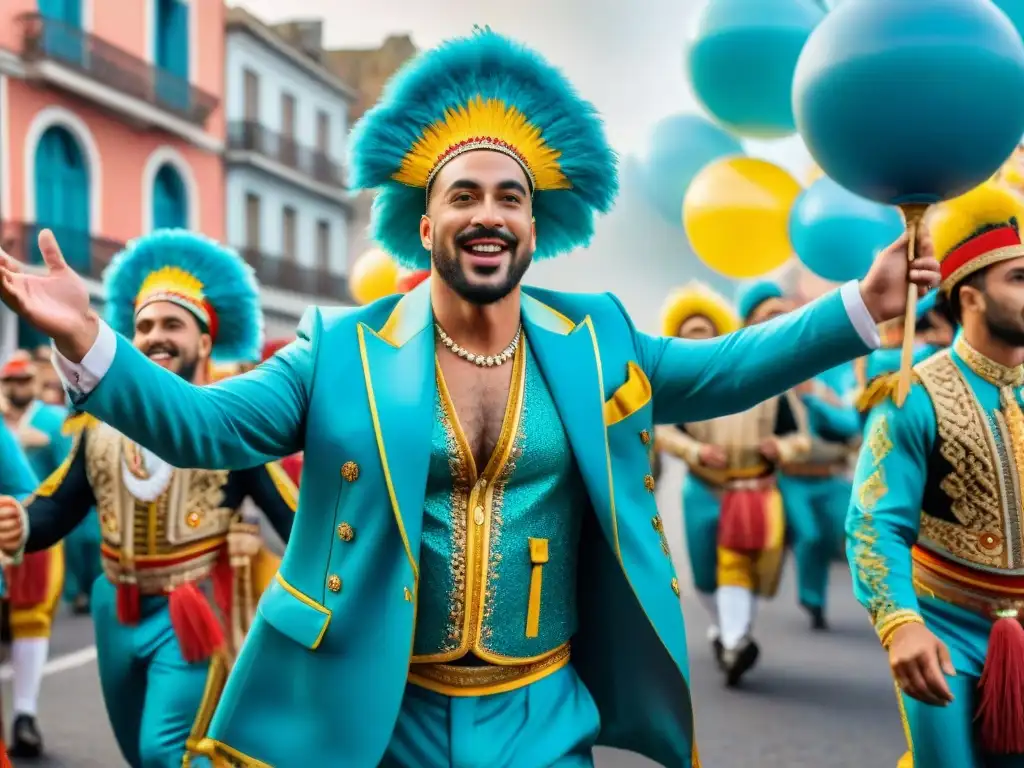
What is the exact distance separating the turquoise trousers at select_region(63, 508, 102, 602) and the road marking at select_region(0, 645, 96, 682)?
4.42 feet

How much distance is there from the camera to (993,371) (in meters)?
4.02

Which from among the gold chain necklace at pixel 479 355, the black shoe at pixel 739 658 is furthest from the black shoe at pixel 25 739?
the gold chain necklace at pixel 479 355

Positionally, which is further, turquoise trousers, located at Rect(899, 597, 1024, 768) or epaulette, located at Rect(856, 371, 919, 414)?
epaulette, located at Rect(856, 371, 919, 414)

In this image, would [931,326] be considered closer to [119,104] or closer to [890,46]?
[890,46]

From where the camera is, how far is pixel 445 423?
3.11 m

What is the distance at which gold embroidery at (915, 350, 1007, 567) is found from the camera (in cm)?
387

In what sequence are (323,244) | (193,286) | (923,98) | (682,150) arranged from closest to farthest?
1. (923,98)
2. (193,286)
3. (682,150)
4. (323,244)

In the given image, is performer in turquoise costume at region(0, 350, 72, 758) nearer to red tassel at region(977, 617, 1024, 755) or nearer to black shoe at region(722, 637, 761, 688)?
black shoe at region(722, 637, 761, 688)

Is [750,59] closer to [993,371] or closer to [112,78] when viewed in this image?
[993,371]

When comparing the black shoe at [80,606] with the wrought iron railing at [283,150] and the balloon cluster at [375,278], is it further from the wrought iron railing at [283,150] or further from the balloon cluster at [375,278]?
the wrought iron railing at [283,150]

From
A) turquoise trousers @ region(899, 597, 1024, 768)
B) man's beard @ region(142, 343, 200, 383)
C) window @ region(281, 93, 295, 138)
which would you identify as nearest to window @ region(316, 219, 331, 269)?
window @ region(281, 93, 295, 138)

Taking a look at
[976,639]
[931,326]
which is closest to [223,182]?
[931,326]

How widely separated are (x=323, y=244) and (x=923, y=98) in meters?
33.9

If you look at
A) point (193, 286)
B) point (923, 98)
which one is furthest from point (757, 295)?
point (923, 98)
